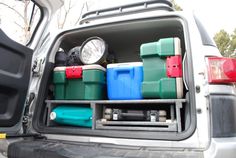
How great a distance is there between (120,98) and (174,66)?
1.64 ft

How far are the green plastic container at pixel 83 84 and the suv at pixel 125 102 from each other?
0.08m

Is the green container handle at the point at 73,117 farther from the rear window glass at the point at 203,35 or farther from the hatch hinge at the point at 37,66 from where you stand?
the rear window glass at the point at 203,35

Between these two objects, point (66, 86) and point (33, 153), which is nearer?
point (33, 153)

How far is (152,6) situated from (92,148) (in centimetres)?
135

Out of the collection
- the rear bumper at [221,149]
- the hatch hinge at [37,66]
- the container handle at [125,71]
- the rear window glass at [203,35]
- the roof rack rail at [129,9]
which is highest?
the roof rack rail at [129,9]

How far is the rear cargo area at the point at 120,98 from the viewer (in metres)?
1.71

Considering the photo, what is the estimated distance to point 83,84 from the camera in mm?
2131

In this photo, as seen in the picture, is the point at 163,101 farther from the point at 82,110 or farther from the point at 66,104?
the point at 66,104

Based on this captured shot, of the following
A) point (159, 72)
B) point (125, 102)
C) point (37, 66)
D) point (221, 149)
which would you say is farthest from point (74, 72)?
point (221, 149)

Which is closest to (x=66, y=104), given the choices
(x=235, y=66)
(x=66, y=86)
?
(x=66, y=86)

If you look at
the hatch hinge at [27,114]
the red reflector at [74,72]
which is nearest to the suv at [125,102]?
the hatch hinge at [27,114]

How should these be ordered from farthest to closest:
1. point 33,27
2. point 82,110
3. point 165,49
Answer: point 33,27
point 82,110
point 165,49

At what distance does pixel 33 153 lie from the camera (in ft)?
5.32

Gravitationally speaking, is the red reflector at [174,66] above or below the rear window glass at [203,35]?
below
